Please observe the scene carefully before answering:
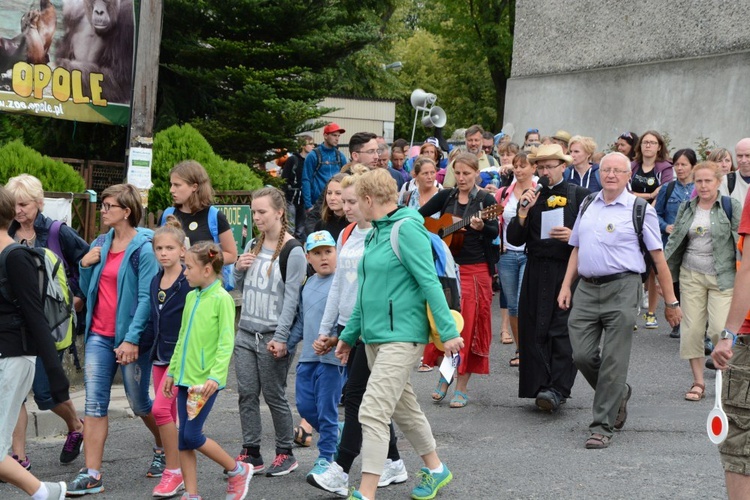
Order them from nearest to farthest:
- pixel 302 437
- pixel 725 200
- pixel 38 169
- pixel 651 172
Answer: pixel 302 437
pixel 725 200
pixel 38 169
pixel 651 172

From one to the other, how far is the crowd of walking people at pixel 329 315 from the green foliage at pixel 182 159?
2833 millimetres

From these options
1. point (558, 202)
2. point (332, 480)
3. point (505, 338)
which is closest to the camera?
point (332, 480)

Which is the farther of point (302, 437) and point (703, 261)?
point (703, 261)

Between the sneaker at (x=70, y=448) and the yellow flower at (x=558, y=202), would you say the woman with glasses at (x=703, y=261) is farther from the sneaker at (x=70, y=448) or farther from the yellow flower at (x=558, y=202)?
the sneaker at (x=70, y=448)

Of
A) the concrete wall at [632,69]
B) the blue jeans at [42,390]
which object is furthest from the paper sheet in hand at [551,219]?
the concrete wall at [632,69]

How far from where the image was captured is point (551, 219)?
8.29m

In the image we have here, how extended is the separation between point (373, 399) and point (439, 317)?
57 cm

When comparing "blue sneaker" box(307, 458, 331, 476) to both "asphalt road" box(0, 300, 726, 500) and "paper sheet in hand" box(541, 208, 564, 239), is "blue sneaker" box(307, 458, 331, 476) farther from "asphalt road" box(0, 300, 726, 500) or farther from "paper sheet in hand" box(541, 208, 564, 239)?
"paper sheet in hand" box(541, 208, 564, 239)

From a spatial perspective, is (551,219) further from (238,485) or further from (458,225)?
(238,485)

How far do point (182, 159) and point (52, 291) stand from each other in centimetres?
544

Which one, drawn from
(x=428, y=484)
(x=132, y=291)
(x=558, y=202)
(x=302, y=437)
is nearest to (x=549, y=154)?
(x=558, y=202)

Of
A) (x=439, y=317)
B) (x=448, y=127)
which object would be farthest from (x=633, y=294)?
(x=448, y=127)

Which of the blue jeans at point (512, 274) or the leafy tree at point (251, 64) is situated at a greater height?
the leafy tree at point (251, 64)

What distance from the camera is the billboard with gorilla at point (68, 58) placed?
11.1m
